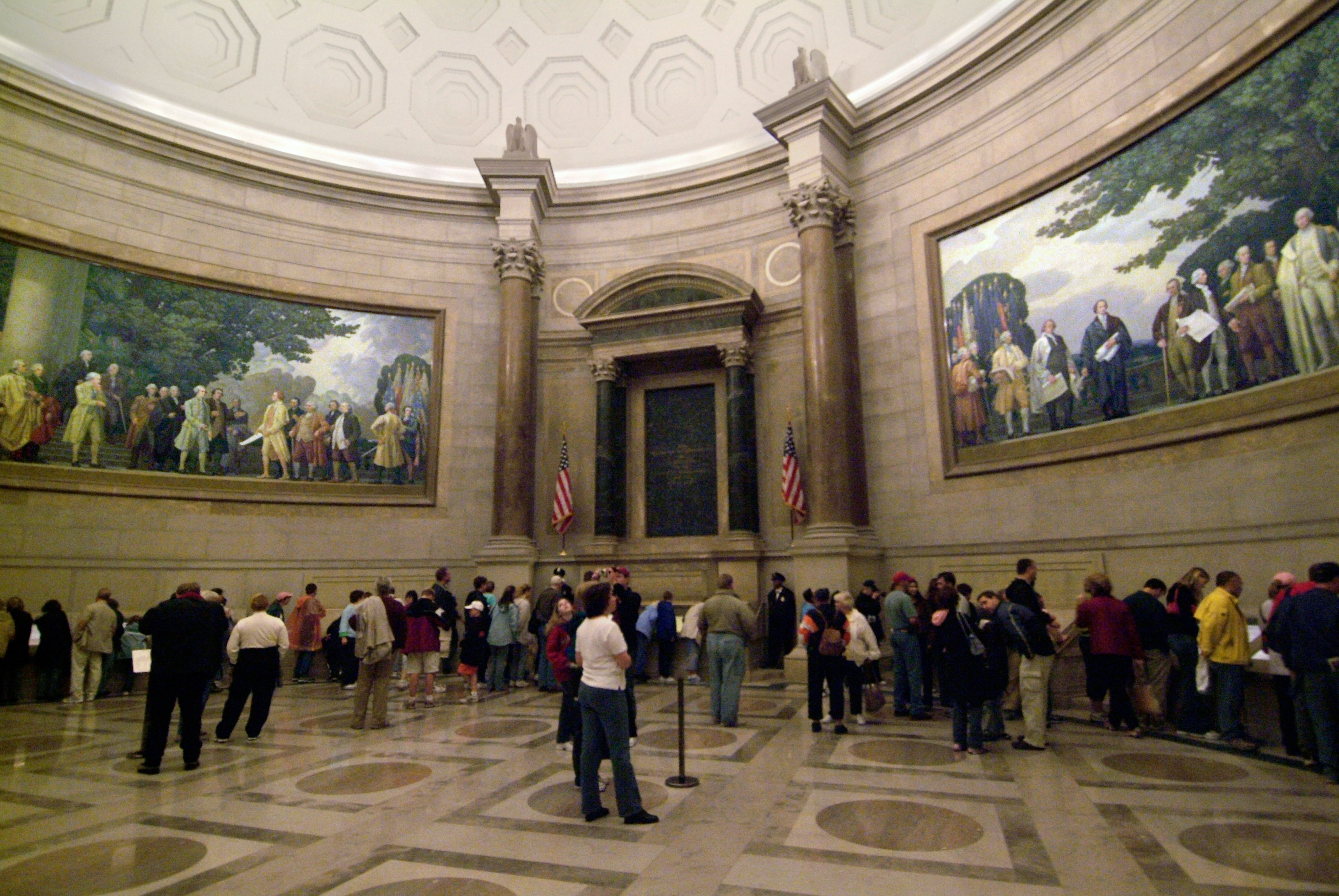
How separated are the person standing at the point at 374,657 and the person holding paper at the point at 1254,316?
34.2ft

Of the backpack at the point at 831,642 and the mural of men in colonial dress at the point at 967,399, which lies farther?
the mural of men in colonial dress at the point at 967,399

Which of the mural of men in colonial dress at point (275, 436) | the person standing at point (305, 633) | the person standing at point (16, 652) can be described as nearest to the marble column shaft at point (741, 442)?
the person standing at point (305, 633)

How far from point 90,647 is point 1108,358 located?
595 inches

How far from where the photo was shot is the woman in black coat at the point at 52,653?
33.8ft

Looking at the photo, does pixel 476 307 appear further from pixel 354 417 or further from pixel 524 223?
pixel 354 417

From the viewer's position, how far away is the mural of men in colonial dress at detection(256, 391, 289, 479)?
14.9 meters

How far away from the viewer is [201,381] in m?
14.5

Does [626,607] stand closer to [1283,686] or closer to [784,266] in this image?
[1283,686]

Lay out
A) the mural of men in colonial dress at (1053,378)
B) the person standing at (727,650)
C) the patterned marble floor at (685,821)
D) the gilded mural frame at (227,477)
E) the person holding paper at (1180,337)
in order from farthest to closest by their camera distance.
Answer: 1. the gilded mural frame at (227,477)
2. the mural of men in colonial dress at (1053,378)
3. the person holding paper at (1180,337)
4. the person standing at (727,650)
5. the patterned marble floor at (685,821)

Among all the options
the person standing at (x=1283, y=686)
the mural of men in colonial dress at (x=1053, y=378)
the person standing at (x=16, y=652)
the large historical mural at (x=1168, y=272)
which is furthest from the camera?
the mural of men in colonial dress at (x=1053, y=378)

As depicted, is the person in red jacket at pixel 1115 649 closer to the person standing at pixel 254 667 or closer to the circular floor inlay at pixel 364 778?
the circular floor inlay at pixel 364 778

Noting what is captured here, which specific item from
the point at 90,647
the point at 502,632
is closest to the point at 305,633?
the point at 90,647

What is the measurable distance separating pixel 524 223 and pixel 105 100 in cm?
807

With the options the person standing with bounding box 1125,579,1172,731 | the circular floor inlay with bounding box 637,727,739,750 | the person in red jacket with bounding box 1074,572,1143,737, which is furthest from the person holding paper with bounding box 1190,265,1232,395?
the circular floor inlay with bounding box 637,727,739,750
